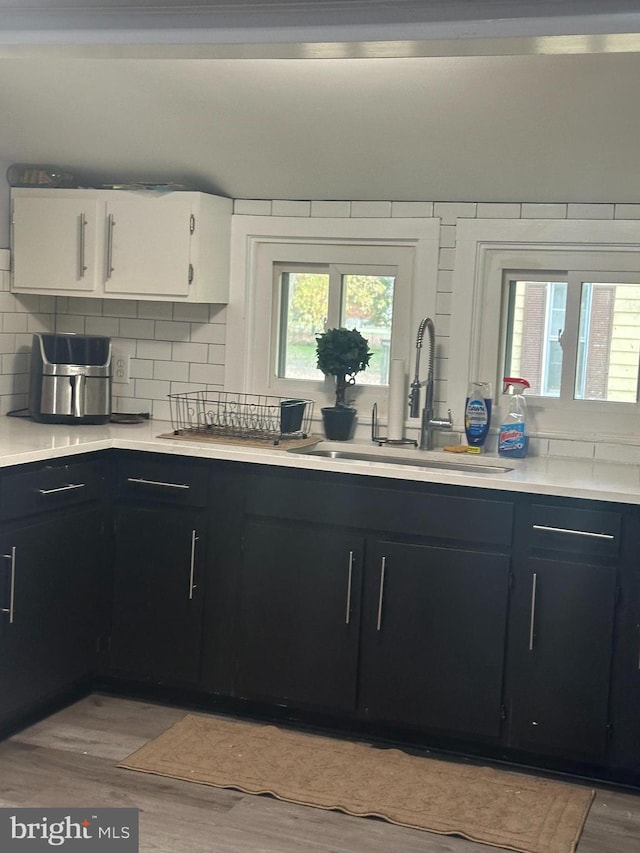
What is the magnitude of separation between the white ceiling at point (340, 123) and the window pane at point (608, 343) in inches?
13.5

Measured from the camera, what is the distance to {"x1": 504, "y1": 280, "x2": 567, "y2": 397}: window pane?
398cm

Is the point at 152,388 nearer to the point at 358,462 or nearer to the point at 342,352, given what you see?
the point at 342,352

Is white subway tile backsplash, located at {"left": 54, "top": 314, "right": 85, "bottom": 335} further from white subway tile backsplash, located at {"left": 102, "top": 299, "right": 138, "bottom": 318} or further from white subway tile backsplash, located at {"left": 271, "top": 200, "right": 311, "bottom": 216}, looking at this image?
white subway tile backsplash, located at {"left": 271, "top": 200, "right": 311, "bottom": 216}

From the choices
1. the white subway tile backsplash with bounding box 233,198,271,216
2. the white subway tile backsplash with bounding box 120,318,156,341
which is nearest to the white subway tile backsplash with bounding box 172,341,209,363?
the white subway tile backsplash with bounding box 120,318,156,341

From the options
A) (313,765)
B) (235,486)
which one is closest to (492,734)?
(313,765)

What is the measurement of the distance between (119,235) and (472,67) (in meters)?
1.60

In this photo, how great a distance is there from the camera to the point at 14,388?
4402 millimetres

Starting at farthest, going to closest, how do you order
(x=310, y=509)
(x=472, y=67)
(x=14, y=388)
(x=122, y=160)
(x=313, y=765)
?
(x=14, y=388), (x=122, y=160), (x=310, y=509), (x=313, y=765), (x=472, y=67)

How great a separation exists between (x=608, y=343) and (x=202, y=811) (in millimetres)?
2105

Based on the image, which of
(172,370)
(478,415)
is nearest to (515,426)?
(478,415)

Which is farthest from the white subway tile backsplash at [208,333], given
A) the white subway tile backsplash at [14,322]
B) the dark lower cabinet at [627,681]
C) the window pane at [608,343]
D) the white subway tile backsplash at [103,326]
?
the dark lower cabinet at [627,681]

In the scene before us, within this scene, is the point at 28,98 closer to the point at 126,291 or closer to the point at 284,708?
the point at 126,291

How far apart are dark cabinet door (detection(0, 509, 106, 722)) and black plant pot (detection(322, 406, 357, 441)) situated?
2.92 feet

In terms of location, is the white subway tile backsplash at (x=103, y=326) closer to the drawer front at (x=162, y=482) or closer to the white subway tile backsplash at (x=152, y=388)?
the white subway tile backsplash at (x=152, y=388)
